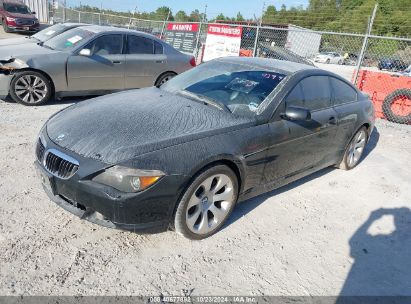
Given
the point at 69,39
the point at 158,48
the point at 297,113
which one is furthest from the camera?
the point at 158,48

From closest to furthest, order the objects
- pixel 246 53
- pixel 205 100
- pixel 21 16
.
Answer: pixel 205 100, pixel 246 53, pixel 21 16

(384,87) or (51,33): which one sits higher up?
(51,33)

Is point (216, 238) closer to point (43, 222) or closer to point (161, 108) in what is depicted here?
point (161, 108)

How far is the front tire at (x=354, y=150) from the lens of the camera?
506cm

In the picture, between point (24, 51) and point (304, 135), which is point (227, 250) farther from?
point (24, 51)

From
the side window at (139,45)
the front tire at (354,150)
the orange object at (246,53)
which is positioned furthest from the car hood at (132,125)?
the orange object at (246,53)

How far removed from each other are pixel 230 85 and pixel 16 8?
22.9 m

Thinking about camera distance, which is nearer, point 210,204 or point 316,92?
point 210,204

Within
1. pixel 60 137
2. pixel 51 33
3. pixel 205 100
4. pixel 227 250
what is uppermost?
pixel 51 33

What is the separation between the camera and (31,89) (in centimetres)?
645

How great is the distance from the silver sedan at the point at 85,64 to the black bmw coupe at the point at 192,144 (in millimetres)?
3204

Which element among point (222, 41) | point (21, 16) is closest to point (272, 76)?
point (222, 41)

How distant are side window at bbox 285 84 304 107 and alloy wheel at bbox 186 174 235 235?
44.0 inches

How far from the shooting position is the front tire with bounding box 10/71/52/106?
20.6ft
